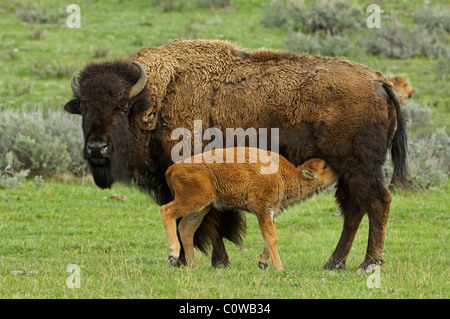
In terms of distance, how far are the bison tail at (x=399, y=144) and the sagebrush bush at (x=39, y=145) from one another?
303 inches

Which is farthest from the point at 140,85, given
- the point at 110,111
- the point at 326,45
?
the point at 326,45

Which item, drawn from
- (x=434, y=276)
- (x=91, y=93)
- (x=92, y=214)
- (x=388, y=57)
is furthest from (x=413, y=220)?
(x=388, y=57)

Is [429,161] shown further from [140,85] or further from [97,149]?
[97,149]

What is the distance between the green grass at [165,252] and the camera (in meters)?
6.95

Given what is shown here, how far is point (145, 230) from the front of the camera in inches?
459

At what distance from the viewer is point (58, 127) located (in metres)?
16.4

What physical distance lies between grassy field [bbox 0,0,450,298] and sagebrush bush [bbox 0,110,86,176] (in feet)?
1.67

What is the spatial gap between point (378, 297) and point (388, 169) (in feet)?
26.4

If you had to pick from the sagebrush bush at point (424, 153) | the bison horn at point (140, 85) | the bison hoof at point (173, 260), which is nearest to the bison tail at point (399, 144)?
the bison horn at point (140, 85)

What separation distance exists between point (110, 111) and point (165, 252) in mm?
2620

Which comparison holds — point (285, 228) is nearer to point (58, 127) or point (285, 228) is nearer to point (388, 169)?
point (388, 169)

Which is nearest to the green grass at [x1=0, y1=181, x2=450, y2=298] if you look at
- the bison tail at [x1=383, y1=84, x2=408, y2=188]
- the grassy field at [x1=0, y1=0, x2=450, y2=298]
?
the grassy field at [x1=0, y1=0, x2=450, y2=298]

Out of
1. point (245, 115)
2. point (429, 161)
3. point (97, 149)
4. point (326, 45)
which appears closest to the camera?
point (97, 149)

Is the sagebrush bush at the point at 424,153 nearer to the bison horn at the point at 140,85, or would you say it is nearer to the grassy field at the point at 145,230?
the grassy field at the point at 145,230
